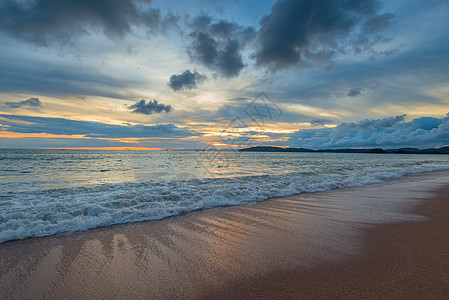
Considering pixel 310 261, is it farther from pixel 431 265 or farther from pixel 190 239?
pixel 190 239

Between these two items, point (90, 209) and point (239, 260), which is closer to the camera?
point (239, 260)

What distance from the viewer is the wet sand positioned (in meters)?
2.83

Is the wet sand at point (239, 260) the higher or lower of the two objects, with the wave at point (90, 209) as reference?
higher

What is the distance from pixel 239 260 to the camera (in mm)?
3662

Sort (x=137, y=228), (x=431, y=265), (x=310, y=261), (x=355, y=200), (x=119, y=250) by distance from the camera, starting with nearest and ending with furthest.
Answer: (x=431, y=265)
(x=310, y=261)
(x=119, y=250)
(x=137, y=228)
(x=355, y=200)

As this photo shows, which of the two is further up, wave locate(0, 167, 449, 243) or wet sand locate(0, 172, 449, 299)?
wet sand locate(0, 172, 449, 299)

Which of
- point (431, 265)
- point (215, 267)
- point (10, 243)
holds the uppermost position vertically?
point (431, 265)

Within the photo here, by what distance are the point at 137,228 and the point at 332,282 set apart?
14.7 feet

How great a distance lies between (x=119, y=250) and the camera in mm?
4148

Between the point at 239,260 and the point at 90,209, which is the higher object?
the point at 239,260

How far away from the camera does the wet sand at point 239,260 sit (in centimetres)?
283

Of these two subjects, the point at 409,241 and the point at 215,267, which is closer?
the point at 215,267

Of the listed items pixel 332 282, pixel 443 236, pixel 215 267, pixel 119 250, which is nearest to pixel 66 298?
pixel 119 250

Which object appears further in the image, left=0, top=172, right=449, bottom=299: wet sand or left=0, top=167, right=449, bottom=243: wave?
left=0, top=167, right=449, bottom=243: wave
